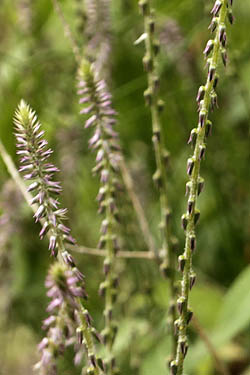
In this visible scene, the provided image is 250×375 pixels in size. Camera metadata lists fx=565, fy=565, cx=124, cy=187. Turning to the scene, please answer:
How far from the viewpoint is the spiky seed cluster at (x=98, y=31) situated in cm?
117

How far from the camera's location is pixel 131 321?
123 cm

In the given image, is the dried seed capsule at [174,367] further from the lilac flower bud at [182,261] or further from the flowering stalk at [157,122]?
the flowering stalk at [157,122]

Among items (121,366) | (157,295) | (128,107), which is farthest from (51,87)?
(121,366)

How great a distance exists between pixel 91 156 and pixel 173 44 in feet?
1.77

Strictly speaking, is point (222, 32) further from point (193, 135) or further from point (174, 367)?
point (174, 367)

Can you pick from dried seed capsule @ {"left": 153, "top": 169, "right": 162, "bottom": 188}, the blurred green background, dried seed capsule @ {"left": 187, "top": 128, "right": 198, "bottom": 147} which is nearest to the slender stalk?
the blurred green background

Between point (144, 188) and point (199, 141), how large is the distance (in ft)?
3.06

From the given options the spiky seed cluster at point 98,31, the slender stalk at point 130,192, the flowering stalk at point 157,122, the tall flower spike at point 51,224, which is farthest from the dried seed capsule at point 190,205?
the spiky seed cluster at point 98,31

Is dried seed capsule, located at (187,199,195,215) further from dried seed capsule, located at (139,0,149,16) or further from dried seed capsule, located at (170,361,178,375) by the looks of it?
dried seed capsule, located at (139,0,149,16)

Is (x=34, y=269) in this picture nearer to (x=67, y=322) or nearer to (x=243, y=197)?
(x=243, y=197)

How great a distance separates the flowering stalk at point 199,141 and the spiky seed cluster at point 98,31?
0.65 metres

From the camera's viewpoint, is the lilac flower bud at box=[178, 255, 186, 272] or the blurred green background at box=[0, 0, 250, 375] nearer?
the lilac flower bud at box=[178, 255, 186, 272]

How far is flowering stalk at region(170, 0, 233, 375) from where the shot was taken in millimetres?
514

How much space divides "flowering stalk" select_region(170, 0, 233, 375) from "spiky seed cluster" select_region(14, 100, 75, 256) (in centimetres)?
11
